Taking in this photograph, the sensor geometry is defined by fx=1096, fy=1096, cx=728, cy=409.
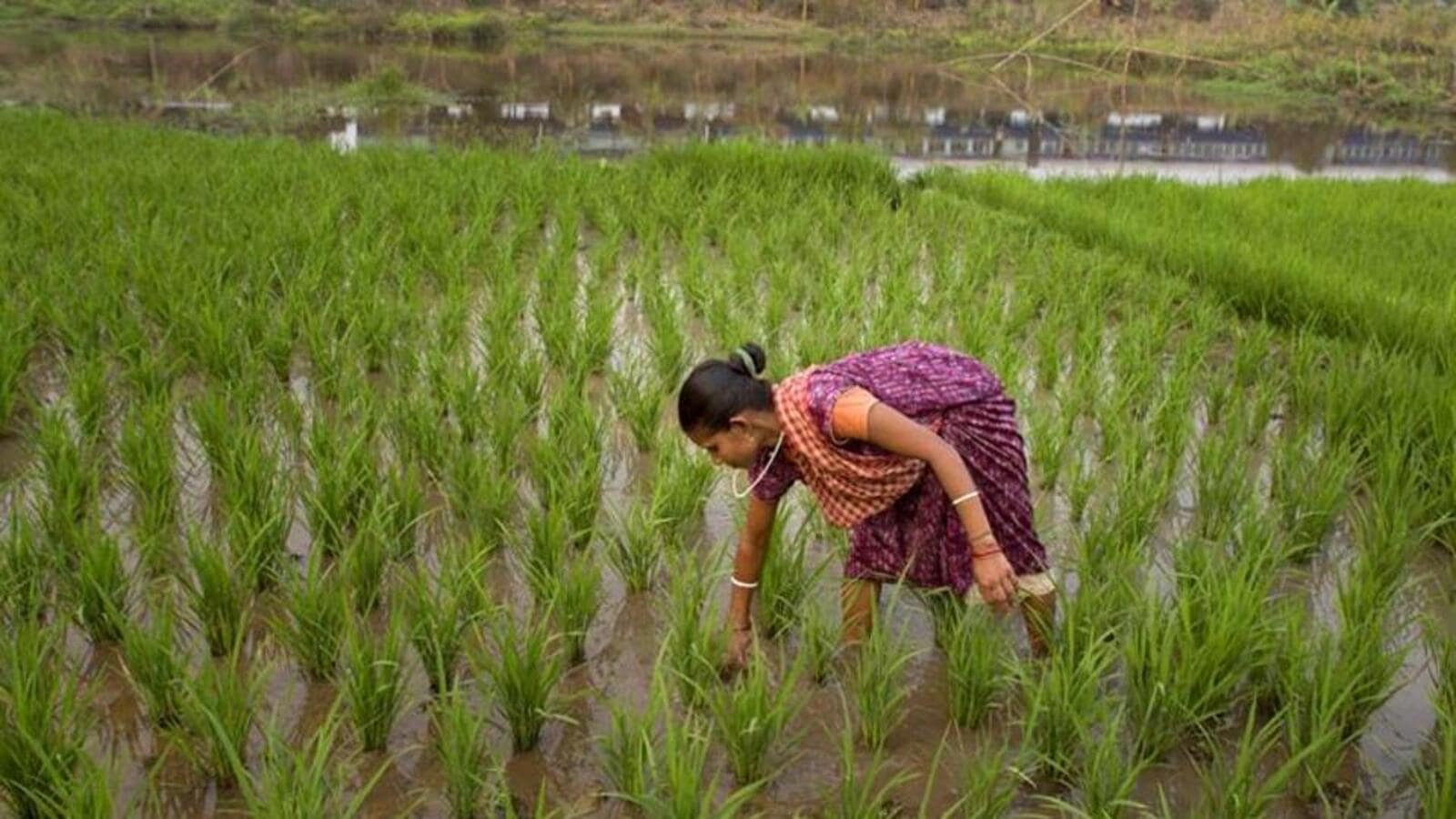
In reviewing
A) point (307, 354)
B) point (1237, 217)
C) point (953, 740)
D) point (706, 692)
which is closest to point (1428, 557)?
point (953, 740)

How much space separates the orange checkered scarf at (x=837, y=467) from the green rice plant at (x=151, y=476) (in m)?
1.44

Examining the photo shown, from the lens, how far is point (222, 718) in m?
1.78

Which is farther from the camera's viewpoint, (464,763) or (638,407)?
(638,407)

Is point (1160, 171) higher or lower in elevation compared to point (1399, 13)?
lower

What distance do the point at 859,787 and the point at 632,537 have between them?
829 millimetres

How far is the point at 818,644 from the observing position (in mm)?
2160

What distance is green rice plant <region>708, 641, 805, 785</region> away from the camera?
1.79 m

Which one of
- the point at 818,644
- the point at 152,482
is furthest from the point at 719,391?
the point at 152,482

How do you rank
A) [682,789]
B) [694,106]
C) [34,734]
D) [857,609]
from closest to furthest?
[682,789] → [34,734] → [857,609] → [694,106]

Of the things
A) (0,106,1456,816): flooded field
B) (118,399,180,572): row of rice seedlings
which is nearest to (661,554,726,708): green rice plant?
(0,106,1456,816): flooded field

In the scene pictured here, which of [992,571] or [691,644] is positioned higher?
[992,571]

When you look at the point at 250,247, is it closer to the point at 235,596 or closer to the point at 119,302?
the point at 119,302

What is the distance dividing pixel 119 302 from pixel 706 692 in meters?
3.23

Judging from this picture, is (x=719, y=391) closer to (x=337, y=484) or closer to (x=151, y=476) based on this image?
(x=337, y=484)
